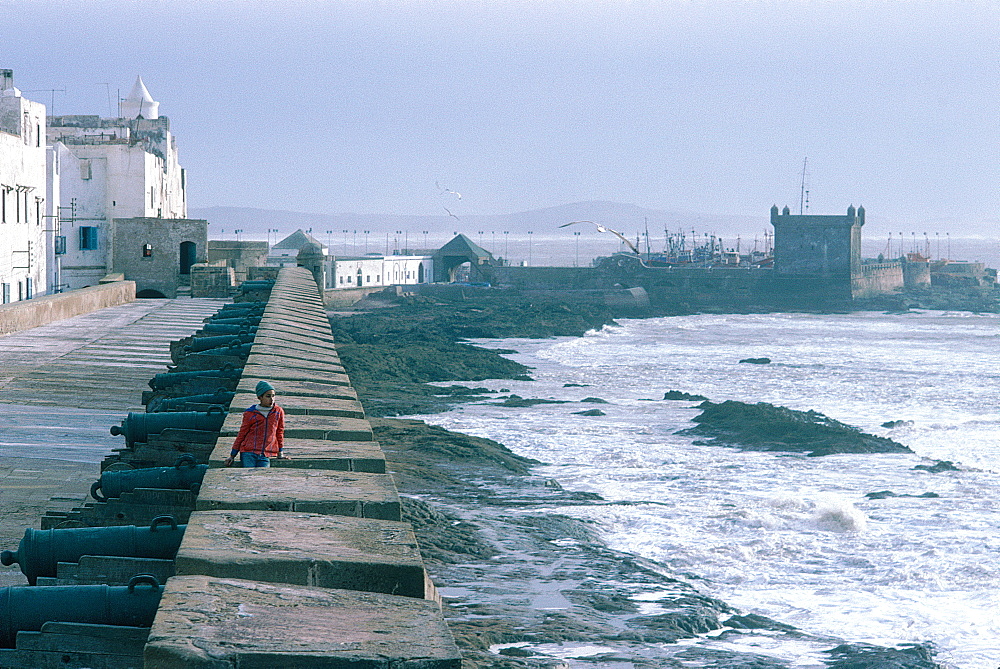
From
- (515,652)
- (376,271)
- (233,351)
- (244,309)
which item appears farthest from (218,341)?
(376,271)

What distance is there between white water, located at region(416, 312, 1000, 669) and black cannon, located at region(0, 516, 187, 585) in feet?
29.8

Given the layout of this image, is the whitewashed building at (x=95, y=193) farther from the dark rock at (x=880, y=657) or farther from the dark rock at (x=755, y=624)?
the dark rock at (x=880, y=657)

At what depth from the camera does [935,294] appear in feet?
326

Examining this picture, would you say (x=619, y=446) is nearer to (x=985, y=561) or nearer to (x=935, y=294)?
(x=985, y=561)

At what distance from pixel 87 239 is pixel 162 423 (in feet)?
123

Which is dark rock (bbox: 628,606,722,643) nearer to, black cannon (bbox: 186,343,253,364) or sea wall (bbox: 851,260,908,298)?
black cannon (bbox: 186,343,253,364)

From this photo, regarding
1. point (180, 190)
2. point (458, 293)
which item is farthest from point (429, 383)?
point (458, 293)

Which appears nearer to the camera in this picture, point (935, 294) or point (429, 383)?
point (429, 383)

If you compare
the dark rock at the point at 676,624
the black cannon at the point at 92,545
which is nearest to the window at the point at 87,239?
the dark rock at the point at 676,624

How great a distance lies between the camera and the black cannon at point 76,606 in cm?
385

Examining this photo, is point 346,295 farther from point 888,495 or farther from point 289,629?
point 289,629

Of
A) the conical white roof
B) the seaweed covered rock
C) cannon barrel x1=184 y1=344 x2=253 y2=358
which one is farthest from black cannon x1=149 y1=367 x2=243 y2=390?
the conical white roof

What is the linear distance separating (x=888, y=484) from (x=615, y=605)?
33.2ft

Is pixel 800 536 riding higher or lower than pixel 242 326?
lower
